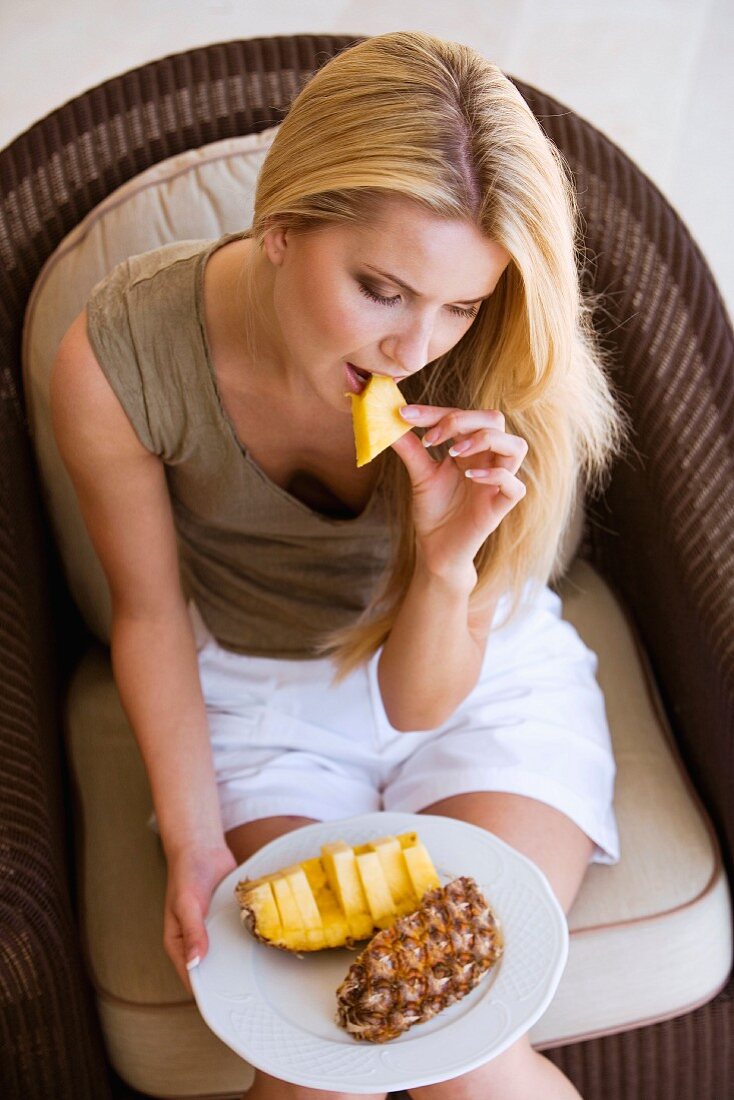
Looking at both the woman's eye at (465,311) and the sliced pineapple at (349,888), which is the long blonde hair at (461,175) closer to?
the woman's eye at (465,311)

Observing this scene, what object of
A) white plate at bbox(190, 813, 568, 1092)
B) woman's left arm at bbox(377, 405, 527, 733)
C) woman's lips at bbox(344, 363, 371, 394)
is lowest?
white plate at bbox(190, 813, 568, 1092)

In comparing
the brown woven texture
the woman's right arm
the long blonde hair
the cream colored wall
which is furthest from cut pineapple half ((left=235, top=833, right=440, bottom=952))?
the cream colored wall

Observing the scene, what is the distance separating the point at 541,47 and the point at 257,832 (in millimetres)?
3183

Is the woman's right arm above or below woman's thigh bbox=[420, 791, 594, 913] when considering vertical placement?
above

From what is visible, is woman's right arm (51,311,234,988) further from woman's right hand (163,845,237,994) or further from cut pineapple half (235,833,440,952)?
cut pineapple half (235,833,440,952)

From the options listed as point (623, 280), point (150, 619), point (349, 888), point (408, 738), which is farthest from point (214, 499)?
Answer: point (623, 280)

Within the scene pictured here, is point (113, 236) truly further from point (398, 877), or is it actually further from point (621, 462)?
point (398, 877)

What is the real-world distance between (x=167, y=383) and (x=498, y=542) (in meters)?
0.40

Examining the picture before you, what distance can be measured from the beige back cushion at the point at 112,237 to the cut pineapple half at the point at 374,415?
485mm

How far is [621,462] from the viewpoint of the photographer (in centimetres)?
163

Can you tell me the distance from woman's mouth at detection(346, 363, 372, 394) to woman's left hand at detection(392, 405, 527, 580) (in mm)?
54

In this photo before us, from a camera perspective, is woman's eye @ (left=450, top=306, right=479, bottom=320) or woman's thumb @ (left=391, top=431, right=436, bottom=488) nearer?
woman's eye @ (left=450, top=306, right=479, bottom=320)

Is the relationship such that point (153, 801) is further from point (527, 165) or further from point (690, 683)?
point (527, 165)

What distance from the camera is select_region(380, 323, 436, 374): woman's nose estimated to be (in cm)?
108
